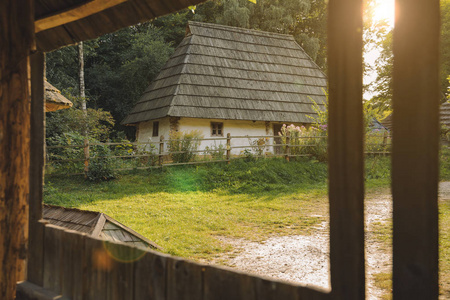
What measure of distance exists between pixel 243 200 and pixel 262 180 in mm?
2710

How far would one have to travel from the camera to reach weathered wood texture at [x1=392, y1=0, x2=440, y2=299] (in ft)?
4.31

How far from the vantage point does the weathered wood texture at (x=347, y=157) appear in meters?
1.50

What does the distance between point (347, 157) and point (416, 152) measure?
25cm

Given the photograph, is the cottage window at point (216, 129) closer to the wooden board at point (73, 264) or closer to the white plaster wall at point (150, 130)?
the white plaster wall at point (150, 130)

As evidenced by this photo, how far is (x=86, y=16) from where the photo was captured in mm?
3305

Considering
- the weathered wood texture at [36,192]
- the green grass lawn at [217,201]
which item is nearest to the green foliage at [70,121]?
the green grass lawn at [217,201]

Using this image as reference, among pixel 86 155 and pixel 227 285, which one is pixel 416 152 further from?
pixel 86 155

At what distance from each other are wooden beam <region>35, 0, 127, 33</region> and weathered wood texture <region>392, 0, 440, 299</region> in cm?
220

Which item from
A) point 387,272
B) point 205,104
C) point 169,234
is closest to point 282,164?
point 205,104

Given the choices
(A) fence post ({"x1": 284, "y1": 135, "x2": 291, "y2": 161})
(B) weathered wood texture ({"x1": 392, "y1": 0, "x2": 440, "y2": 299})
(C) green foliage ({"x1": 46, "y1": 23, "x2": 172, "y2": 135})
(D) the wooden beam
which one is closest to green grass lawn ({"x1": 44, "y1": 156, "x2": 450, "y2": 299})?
(A) fence post ({"x1": 284, "y1": 135, "x2": 291, "y2": 161})

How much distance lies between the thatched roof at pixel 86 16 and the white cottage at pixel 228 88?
15455 mm

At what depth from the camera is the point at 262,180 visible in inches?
551

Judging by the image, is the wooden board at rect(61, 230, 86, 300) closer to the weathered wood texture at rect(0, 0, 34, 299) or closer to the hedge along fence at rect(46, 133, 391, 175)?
the weathered wood texture at rect(0, 0, 34, 299)

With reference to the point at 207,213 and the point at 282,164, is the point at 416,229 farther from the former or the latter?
the point at 282,164
